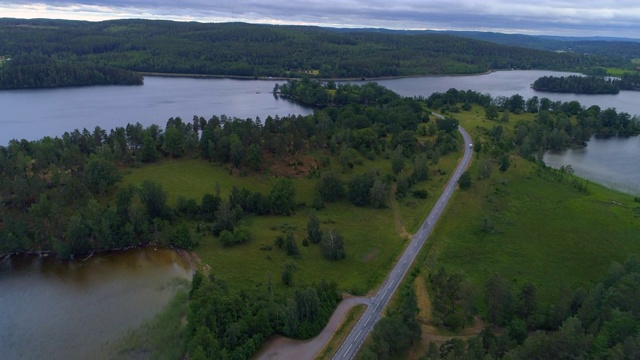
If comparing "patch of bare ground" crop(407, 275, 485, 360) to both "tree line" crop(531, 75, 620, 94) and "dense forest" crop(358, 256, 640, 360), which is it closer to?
"dense forest" crop(358, 256, 640, 360)

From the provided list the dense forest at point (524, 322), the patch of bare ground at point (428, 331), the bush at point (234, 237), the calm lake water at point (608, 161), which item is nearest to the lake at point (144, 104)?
the calm lake water at point (608, 161)

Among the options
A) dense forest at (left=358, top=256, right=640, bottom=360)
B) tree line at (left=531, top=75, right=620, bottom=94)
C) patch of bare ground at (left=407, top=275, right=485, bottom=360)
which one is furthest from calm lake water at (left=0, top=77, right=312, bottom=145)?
tree line at (left=531, top=75, right=620, bottom=94)

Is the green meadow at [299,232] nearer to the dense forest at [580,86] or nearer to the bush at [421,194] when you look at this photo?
the bush at [421,194]

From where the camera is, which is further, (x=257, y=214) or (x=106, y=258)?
(x=257, y=214)

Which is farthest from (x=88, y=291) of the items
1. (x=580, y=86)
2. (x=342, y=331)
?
(x=580, y=86)

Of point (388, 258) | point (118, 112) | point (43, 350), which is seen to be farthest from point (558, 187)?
point (118, 112)

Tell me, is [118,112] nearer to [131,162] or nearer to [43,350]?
[131,162]
